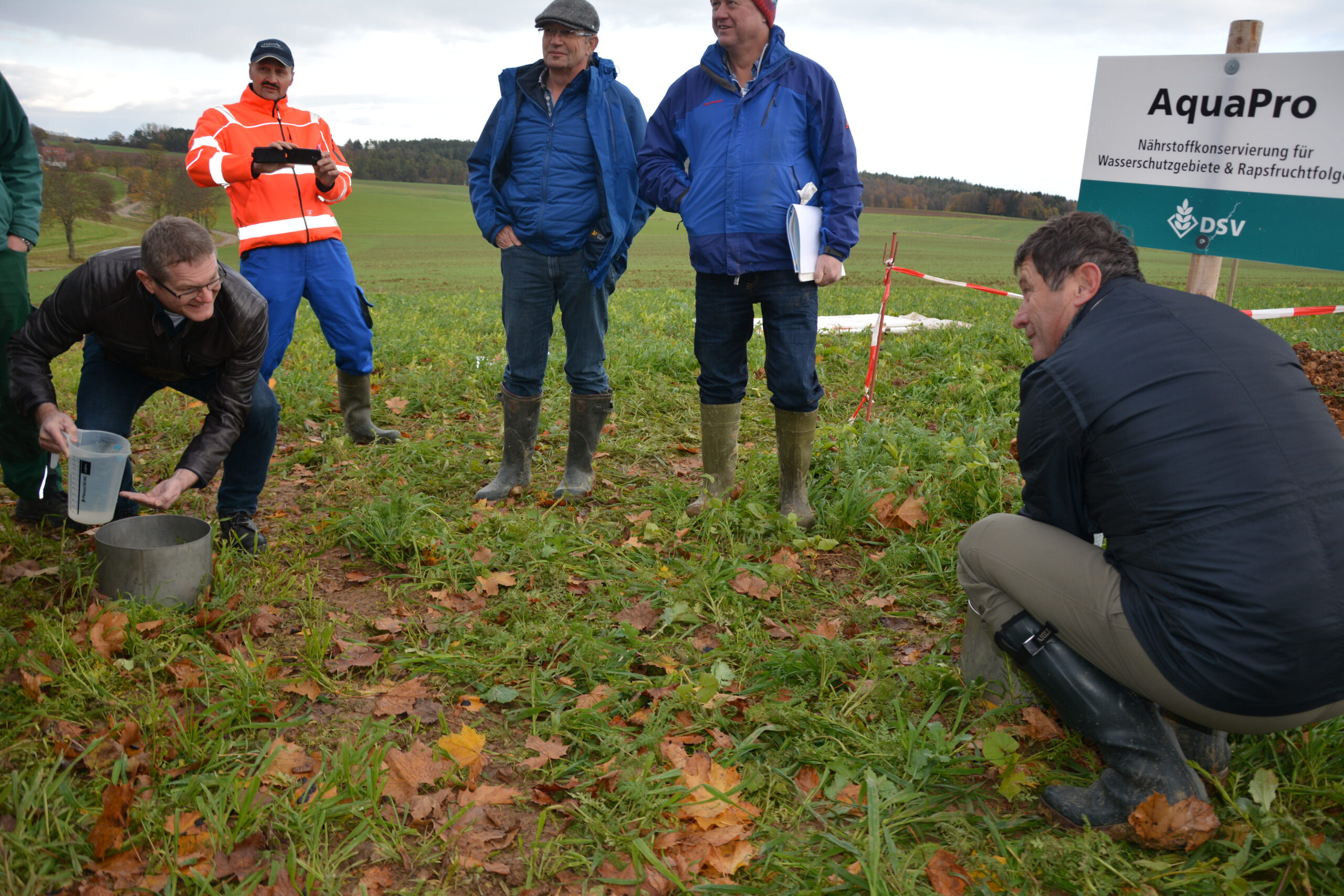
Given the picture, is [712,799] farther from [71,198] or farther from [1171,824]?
[71,198]

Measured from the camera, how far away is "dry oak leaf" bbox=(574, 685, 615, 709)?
2.81 meters

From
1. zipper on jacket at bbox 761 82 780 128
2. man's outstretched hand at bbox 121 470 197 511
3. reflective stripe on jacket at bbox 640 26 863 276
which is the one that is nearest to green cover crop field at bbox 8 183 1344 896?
man's outstretched hand at bbox 121 470 197 511

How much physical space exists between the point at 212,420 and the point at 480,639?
1.44 metres

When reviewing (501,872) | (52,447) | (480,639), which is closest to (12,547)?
(52,447)

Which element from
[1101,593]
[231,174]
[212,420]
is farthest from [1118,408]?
[231,174]

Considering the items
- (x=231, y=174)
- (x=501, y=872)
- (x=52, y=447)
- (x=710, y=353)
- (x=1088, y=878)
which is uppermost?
(x=231, y=174)

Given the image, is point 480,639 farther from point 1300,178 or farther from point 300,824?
point 1300,178

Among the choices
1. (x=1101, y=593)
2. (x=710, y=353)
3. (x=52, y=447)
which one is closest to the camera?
(x=1101, y=593)

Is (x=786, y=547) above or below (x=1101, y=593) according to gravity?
below

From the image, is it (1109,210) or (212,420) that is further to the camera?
(1109,210)

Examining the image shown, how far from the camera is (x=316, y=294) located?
17.1 feet

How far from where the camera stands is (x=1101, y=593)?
7.72 feet

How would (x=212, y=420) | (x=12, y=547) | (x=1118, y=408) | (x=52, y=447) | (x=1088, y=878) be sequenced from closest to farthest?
(x=1088, y=878) < (x=1118, y=408) < (x=52, y=447) < (x=212, y=420) < (x=12, y=547)

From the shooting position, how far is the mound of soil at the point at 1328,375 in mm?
6255
